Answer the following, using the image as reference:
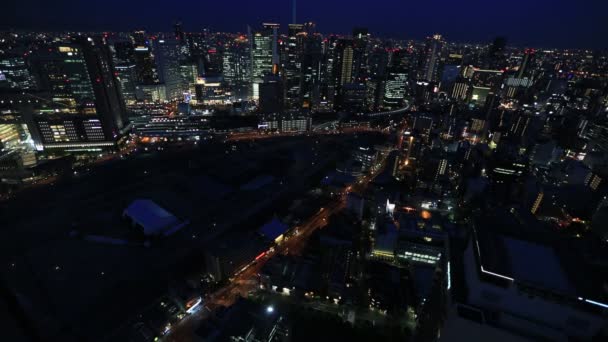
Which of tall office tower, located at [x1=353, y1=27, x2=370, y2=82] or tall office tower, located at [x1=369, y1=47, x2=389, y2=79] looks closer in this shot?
tall office tower, located at [x1=353, y1=27, x2=370, y2=82]

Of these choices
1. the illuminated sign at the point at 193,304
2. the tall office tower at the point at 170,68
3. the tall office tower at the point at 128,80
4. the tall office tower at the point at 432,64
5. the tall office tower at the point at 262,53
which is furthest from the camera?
the tall office tower at the point at 432,64

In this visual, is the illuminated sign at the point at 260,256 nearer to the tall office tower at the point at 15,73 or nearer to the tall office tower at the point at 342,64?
the tall office tower at the point at 15,73

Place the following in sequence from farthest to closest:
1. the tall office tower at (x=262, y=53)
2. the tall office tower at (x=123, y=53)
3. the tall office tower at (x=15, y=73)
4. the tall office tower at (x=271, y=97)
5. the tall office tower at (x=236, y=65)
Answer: the tall office tower at (x=236, y=65) < the tall office tower at (x=262, y=53) < the tall office tower at (x=123, y=53) < the tall office tower at (x=271, y=97) < the tall office tower at (x=15, y=73)

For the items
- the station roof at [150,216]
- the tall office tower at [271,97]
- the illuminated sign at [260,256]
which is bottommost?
the illuminated sign at [260,256]

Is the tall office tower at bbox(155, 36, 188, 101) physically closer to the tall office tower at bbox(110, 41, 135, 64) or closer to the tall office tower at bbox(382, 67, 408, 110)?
the tall office tower at bbox(110, 41, 135, 64)

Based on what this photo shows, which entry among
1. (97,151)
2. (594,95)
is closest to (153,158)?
(97,151)

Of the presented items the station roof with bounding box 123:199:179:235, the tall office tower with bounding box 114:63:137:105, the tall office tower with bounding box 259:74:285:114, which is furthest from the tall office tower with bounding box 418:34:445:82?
the station roof with bounding box 123:199:179:235

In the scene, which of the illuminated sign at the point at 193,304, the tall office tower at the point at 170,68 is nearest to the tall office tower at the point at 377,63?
the tall office tower at the point at 170,68
